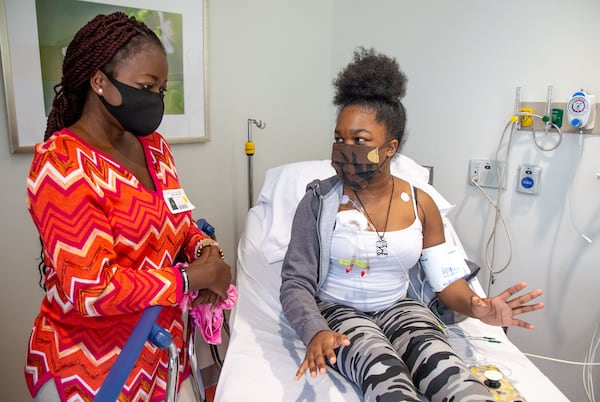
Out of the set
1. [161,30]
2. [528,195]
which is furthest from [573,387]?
[161,30]

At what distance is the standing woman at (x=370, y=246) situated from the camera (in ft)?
4.14

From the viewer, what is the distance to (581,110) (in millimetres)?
1700

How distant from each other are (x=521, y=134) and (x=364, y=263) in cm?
107

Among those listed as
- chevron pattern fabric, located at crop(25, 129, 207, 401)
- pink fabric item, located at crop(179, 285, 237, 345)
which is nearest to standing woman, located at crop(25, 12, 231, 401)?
chevron pattern fabric, located at crop(25, 129, 207, 401)

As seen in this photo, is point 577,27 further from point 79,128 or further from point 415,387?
point 79,128

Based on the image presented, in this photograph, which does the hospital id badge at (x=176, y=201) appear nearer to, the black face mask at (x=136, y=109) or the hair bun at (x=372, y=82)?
the black face mask at (x=136, y=109)

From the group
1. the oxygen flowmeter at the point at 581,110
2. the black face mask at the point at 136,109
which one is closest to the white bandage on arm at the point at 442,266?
the oxygen flowmeter at the point at 581,110

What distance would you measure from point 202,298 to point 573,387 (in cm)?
176

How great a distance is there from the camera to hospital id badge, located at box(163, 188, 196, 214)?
1097 mm

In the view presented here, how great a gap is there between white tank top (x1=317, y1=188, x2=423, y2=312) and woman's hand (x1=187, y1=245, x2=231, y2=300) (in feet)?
1.33

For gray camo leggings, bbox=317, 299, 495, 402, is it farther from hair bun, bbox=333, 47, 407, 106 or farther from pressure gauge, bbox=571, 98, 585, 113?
pressure gauge, bbox=571, 98, 585, 113

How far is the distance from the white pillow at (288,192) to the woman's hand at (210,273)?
689 mm

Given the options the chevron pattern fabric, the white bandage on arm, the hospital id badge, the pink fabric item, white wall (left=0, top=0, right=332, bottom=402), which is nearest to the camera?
the chevron pattern fabric

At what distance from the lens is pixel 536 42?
1.87 m
